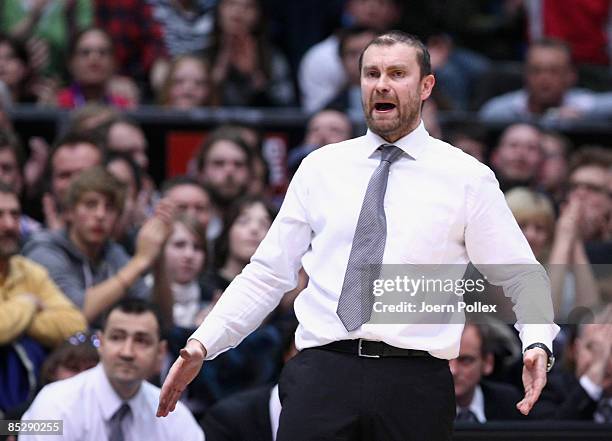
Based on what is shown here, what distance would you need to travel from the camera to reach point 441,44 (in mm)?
10977

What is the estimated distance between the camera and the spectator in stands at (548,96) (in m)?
10.5

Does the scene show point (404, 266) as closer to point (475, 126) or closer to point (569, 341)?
point (569, 341)

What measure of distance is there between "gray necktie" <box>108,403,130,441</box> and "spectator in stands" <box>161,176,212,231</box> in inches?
86.0

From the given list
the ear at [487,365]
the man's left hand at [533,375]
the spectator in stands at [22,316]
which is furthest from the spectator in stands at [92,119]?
the man's left hand at [533,375]

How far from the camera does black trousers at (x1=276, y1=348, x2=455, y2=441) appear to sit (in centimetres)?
444

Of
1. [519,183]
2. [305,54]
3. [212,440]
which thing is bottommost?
[212,440]

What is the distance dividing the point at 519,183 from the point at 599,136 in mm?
1790

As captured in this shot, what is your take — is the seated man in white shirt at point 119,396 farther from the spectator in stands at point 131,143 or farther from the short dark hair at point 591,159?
the short dark hair at point 591,159

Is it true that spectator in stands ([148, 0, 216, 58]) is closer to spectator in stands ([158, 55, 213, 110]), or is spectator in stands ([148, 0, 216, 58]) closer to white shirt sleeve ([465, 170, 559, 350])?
spectator in stands ([158, 55, 213, 110])

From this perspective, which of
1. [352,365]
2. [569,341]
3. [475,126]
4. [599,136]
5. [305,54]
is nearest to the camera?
[352,365]

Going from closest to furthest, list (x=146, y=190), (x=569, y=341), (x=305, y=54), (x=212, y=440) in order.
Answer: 1. (x=212, y=440)
2. (x=569, y=341)
3. (x=146, y=190)
4. (x=305, y=54)

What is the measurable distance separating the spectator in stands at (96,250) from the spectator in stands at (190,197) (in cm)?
67

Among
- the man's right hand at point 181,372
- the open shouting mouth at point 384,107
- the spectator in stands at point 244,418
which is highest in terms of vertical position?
the open shouting mouth at point 384,107

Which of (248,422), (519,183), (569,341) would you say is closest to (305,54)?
(519,183)
